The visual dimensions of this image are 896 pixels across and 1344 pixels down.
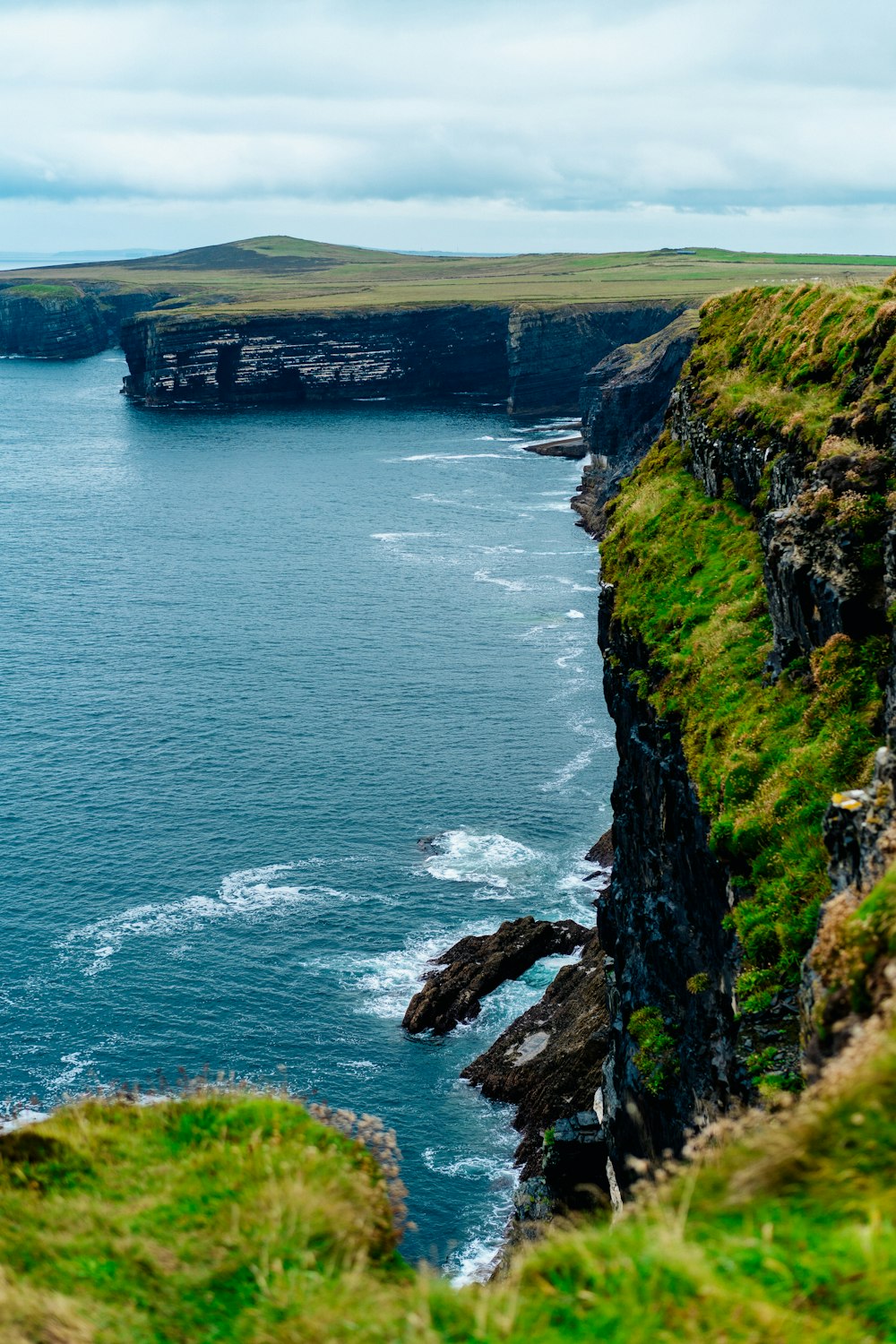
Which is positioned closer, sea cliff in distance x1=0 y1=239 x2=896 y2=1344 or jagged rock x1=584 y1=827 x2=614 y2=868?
sea cliff in distance x1=0 y1=239 x2=896 y2=1344

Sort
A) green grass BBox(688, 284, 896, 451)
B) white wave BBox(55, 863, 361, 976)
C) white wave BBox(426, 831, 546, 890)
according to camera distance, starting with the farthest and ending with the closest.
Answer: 1. white wave BBox(426, 831, 546, 890)
2. white wave BBox(55, 863, 361, 976)
3. green grass BBox(688, 284, 896, 451)

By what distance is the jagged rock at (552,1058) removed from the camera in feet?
182

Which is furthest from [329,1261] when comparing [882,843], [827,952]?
[882,843]

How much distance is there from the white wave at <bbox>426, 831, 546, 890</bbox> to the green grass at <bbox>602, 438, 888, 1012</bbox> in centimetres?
3222

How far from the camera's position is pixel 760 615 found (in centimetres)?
3781

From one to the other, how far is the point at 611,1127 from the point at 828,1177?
3028 cm

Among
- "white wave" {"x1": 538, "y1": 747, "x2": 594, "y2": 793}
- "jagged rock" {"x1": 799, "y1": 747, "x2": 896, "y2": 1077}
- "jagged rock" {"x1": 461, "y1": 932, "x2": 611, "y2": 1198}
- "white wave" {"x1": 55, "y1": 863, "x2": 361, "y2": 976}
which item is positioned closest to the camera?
"jagged rock" {"x1": 799, "y1": 747, "x2": 896, "y2": 1077}

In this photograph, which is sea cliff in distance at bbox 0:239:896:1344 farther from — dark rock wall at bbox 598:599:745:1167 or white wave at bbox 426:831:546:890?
white wave at bbox 426:831:546:890

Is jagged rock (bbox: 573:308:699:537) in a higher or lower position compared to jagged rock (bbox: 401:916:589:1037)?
higher

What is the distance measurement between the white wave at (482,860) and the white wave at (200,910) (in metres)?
6.43

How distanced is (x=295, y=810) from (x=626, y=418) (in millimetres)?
109342

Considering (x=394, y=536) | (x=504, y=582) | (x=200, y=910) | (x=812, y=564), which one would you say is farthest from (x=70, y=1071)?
(x=394, y=536)

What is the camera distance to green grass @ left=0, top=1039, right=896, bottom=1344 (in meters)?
10.7

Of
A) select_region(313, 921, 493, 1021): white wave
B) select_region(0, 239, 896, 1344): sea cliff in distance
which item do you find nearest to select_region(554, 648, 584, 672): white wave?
select_region(313, 921, 493, 1021): white wave
